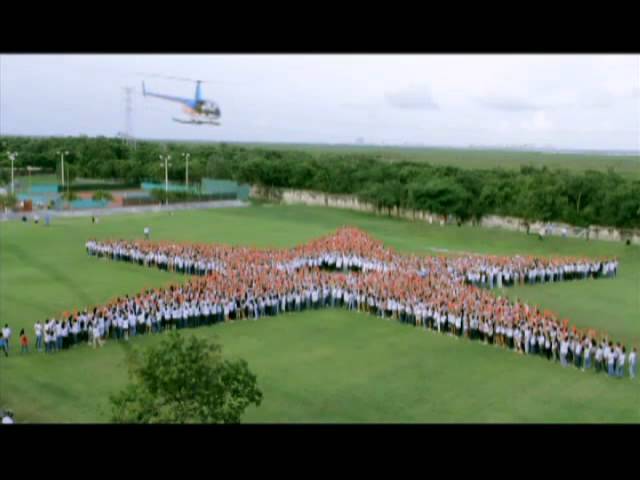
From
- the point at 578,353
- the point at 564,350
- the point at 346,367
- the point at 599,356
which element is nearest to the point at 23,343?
the point at 346,367

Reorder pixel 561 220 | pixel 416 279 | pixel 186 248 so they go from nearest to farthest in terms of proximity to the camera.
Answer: pixel 416 279
pixel 186 248
pixel 561 220

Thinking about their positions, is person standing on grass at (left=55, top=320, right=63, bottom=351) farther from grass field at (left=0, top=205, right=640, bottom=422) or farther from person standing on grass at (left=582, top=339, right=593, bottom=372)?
person standing on grass at (left=582, top=339, right=593, bottom=372)

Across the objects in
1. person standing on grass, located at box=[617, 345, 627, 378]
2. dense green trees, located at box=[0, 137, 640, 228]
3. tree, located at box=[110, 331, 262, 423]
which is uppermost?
dense green trees, located at box=[0, 137, 640, 228]

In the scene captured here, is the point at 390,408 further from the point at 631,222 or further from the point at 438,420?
the point at 631,222

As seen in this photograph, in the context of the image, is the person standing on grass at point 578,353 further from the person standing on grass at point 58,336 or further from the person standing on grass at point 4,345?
the person standing on grass at point 4,345

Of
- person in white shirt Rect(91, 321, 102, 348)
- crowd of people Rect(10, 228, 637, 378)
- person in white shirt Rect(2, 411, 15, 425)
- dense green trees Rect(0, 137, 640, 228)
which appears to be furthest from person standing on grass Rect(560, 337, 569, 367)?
dense green trees Rect(0, 137, 640, 228)
